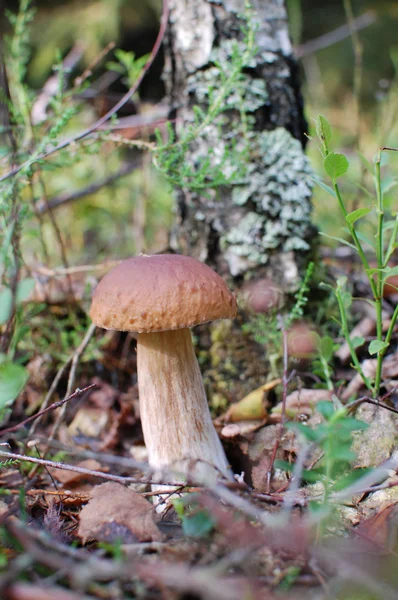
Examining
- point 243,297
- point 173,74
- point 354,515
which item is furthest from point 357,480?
point 173,74

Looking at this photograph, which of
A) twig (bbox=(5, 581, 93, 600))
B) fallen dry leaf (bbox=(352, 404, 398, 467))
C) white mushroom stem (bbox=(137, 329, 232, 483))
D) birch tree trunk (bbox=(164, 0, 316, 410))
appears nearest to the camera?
twig (bbox=(5, 581, 93, 600))

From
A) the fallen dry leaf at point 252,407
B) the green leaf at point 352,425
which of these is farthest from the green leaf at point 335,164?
the fallen dry leaf at point 252,407

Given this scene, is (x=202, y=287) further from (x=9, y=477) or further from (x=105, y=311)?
(x=9, y=477)

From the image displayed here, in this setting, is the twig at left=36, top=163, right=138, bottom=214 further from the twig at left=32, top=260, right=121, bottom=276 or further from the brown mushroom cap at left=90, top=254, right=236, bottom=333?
the brown mushroom cap at left=90, top=254, right=236, bottom=333

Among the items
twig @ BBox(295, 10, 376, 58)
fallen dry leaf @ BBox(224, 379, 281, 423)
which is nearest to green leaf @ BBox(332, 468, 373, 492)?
fallen dry leaf @ BBox(224, 379, 281, 423)

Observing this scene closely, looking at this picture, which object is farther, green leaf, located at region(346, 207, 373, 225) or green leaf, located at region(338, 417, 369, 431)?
green leaf, located at region(346, 207, 373, 225)

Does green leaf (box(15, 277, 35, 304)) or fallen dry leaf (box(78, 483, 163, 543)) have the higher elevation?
green leaf (box(15, 277, 35, 304))
